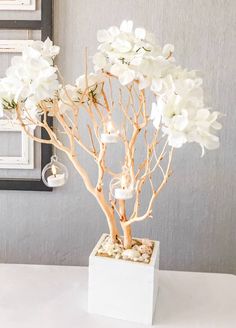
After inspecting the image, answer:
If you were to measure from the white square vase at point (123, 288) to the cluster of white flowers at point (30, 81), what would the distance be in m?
0.38

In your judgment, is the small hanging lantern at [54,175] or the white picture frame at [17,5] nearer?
the small hanging lantern at [54,175]

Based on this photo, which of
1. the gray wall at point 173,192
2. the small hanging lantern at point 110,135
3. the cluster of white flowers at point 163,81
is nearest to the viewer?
the cluster of white flowers at point 163,81

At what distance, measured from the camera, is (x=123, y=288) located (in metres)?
0.92

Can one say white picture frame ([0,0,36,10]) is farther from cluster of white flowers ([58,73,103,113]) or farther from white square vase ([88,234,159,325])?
white square vase ([88,234,159,325])

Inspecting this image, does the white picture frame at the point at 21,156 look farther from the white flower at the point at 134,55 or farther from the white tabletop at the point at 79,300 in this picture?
the white flower at the point at 134,55

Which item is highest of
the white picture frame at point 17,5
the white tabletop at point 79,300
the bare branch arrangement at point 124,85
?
the white picture frame at point 17,5

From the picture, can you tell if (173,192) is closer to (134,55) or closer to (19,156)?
(19,156)

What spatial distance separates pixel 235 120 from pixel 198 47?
0.84 feet

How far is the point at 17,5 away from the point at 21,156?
1.54 feet

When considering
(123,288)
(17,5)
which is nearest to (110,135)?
(123,288)

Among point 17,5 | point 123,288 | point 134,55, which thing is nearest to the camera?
point 134,55

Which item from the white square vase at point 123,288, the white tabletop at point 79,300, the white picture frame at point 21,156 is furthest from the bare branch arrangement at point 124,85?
the white picture frame at point 21,156

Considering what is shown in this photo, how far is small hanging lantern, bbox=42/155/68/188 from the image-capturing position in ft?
3.17

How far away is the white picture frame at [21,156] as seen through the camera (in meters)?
1.32
